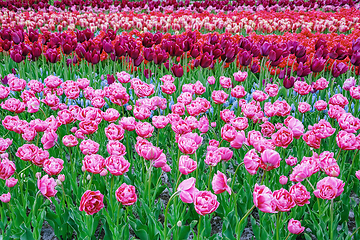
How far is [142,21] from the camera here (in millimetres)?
8344

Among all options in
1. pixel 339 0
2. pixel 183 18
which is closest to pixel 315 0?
pixel 339 0

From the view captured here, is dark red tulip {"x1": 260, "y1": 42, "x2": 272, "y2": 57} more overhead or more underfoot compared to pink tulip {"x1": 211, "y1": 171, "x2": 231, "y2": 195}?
more overhead

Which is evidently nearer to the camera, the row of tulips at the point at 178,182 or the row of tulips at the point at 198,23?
the row of tulips at the point at 178,182

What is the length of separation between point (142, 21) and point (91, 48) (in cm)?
470

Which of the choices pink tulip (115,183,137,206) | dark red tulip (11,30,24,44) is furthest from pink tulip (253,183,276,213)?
dark red tulip (11,30,24,44)

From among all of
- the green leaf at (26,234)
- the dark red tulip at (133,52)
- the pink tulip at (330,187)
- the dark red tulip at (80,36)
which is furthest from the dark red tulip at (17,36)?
the pink tulip at (330,187)

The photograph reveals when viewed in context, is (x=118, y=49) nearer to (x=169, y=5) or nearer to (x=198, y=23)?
(x=198, y=23)

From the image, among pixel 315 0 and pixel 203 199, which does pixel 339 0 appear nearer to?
pixel 315 0

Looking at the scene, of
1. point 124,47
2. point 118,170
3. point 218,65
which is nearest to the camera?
point 118,170

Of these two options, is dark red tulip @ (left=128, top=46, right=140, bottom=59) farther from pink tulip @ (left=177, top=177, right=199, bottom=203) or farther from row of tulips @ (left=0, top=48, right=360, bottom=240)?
pink tulip @ (left=177, top=177, right=199, bottom=203)

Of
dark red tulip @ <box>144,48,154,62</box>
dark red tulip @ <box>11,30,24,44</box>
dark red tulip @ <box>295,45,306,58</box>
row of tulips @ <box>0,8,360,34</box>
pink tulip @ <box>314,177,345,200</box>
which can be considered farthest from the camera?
row of tulips @ <box>0,8,360,34</box>

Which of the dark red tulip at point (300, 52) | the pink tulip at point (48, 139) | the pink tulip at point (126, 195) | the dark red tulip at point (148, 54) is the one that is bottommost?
the pink tulip at point (126, 195)

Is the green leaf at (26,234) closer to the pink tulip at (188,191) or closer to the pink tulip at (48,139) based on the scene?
the pink tulip at (48,139)

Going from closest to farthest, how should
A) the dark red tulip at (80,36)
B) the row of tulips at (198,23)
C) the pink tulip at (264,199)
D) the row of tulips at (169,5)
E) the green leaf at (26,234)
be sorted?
the pink tulip at (264,199), the green leaf at (26,234), the dark red tulip at (80,36), the row of tulips at (198,23), the row of tulips at (169,5)
